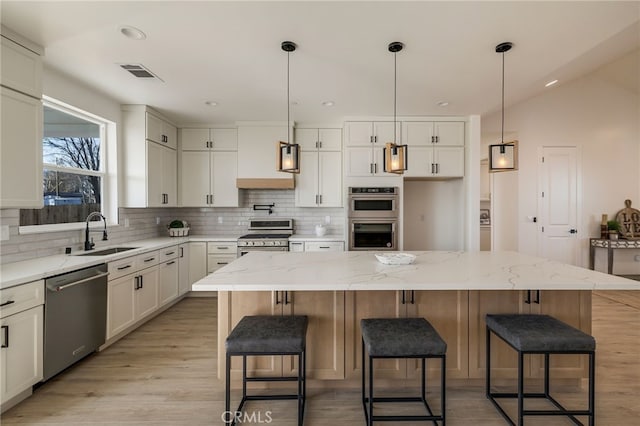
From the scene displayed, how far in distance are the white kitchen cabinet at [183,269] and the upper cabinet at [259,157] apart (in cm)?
123

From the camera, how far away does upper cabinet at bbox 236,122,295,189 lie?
4457 millimetres

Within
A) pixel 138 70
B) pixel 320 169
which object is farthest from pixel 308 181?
pixel 138 70

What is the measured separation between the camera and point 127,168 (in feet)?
12.4

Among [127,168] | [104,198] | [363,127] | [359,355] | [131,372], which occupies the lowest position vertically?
[131,372]

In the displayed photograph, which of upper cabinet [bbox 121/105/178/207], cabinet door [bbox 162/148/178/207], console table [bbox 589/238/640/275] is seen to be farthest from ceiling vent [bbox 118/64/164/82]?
console table [bbox 589/238/640/275]

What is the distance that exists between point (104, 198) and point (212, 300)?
78.5 inches

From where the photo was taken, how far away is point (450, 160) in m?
4.20

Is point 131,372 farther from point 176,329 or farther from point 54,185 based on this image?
point 54,185

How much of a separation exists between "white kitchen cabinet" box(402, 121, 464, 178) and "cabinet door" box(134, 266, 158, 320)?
3.65m

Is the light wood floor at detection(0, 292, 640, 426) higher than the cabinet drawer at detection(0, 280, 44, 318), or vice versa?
the cabinet drawer at detection(0, 280, 44, 318)

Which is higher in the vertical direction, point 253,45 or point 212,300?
point 253,45

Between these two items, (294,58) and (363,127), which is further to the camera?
(363,127)

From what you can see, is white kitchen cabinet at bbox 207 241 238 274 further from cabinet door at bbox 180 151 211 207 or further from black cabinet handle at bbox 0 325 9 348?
black cabinet handle at bbox 0 325 9 348

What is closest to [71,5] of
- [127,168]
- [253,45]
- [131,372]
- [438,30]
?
[253,45]
